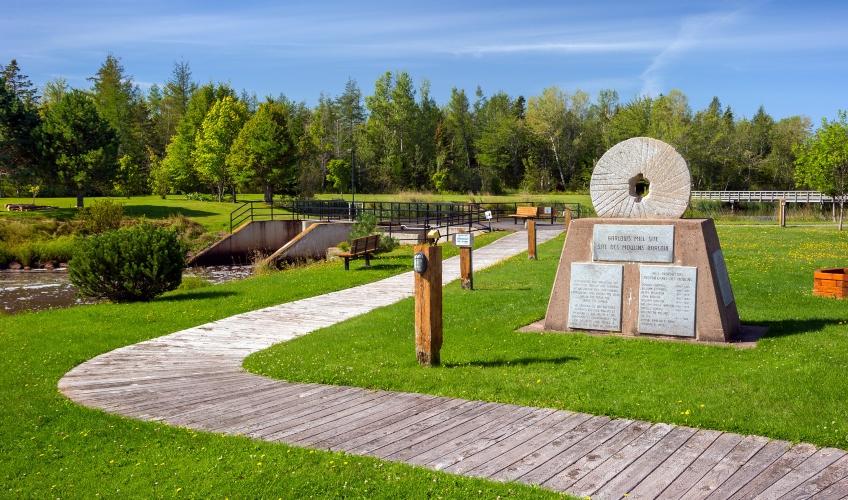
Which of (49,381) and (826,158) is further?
(826,158)

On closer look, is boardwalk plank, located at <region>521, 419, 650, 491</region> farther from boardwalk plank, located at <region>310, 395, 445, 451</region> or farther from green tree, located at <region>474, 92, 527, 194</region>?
green tree, located at <region>474, 92, 527, 194</region>

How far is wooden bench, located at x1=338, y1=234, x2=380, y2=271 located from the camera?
20.0m

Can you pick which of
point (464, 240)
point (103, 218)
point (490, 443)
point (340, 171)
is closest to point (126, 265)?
point (464, 240)

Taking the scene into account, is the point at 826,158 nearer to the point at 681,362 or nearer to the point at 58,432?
the point at 681,362

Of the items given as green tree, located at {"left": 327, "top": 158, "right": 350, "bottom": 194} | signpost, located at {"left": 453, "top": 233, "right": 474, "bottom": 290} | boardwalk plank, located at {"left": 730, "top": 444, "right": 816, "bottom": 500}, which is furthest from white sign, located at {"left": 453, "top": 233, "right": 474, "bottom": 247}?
green tree, located at {"left": 327, "top": 158, "right": 350, "bottom": 194}

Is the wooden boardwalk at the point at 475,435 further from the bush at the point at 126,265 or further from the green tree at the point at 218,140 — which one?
the green tree at the point at 218,140

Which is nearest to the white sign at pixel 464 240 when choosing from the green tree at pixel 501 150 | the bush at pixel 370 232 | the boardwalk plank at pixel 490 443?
the boardwalk plank at pixel 490 443

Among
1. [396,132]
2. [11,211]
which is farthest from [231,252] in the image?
[396,132]

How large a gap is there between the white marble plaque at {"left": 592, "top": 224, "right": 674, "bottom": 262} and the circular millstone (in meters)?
0.37

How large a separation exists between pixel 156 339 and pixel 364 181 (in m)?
67.6

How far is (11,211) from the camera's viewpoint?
142 feet

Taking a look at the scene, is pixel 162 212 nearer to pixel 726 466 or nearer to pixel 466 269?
pixel 466 269

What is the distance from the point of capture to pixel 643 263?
931 cm

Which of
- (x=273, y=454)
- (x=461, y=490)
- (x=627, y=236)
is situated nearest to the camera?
(x=461, y=490)
